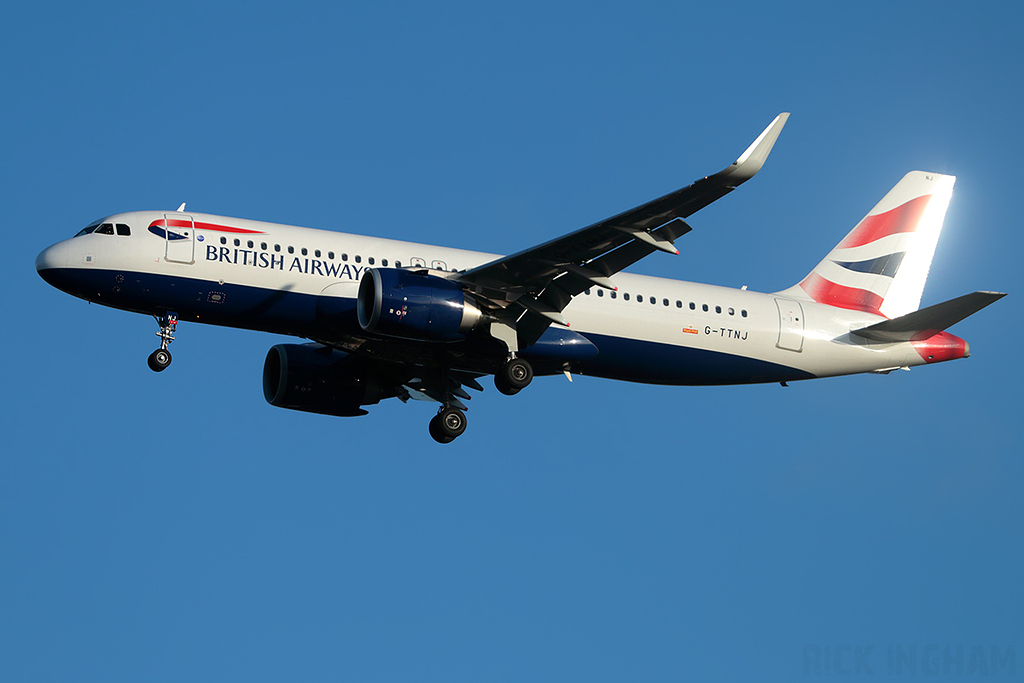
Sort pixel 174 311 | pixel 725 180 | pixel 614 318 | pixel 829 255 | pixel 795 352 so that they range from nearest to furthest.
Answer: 1. pixel 725 180
2. pixel 174 311
3. pixel 614 318
4. pixel 795 352
5. pixel 829 255

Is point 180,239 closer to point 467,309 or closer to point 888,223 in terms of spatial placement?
point 467,309

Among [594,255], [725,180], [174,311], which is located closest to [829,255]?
[594,255]

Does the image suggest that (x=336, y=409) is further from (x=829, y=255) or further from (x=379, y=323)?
(x=829, y=255)

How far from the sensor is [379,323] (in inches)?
1104

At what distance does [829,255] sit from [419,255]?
14.4 metres

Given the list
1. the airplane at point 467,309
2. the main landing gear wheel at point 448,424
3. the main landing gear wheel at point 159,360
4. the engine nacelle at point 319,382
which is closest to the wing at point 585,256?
the airplane at point 467,309

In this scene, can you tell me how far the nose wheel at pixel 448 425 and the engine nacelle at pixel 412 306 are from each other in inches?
194

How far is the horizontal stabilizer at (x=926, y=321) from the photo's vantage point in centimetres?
3145

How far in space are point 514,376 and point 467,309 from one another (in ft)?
8.78

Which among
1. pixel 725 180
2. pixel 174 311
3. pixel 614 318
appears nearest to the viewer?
pixel 725 180

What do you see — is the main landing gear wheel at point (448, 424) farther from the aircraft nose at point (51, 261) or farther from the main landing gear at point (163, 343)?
the aircraft nose at point (51, 261)

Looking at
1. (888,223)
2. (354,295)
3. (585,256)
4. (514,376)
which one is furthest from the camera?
(888,223)

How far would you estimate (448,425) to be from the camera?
33.5m

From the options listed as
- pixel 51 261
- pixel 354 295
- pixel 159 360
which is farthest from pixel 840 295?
pixel 51 261
